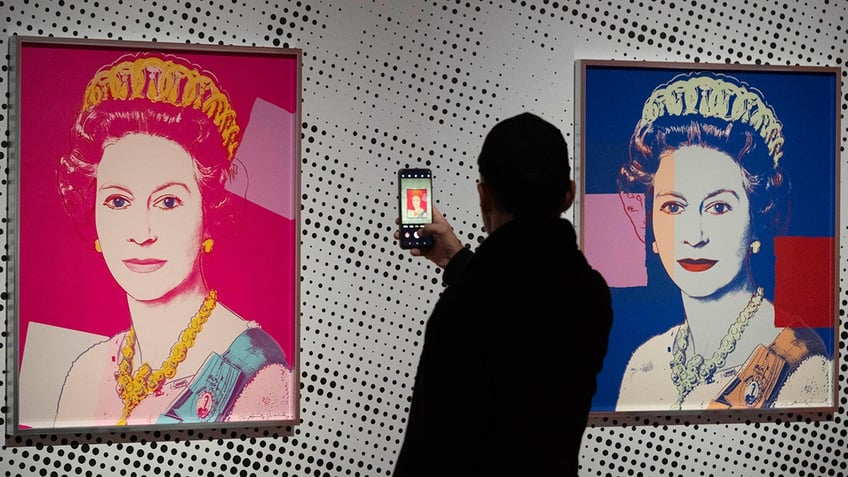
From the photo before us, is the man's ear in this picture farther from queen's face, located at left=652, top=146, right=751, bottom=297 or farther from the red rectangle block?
the red rectangle block

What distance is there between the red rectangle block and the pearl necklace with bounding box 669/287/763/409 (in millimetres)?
102

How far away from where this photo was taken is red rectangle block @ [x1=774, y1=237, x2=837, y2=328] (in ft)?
9.57

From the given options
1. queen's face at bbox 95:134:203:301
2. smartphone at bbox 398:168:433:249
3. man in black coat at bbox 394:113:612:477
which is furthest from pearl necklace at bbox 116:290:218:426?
man in black coat at bbox 394:113:612:477

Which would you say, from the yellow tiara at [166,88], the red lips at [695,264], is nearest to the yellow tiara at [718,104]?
the red lips at [695,264]

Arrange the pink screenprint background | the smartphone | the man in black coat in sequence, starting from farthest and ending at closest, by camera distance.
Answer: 1. the pink screenprint background
2. the smartphone
3. the man in black coat

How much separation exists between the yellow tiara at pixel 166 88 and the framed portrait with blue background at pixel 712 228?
1.06m

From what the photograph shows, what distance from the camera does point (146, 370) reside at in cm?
259

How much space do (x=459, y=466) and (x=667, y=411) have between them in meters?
1.72

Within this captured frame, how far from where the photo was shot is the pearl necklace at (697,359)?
287cm

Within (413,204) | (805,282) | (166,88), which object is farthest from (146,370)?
(805,282)

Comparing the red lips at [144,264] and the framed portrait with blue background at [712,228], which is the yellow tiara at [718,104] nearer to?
the framed portrait with blue background at [712,228]

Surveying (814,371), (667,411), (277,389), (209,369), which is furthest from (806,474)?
(209,369)

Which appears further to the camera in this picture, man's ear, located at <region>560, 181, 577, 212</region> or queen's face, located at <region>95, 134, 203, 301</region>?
queen's face, located at <region>95, 134, 203, 301</region>

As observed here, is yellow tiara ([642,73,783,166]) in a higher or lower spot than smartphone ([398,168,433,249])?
higher
